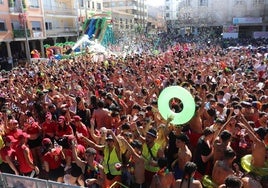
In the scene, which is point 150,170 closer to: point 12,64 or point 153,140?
point 153,140

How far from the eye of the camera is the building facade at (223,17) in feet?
112

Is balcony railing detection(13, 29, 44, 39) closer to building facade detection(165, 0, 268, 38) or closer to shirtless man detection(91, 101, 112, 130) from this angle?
building facade detection(165, 0, 268, 38)

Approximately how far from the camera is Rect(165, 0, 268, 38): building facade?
112ft

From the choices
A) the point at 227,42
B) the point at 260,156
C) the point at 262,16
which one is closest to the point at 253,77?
the point at 260,156

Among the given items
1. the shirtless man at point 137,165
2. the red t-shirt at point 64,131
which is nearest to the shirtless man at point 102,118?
the red t-shirt at point 64,131

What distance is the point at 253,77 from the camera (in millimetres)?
Answer: 8680

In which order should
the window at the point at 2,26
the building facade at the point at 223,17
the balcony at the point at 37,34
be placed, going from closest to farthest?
the window at the point at 2,26
the balcony at the point at 37,34
the building facade at the point at 223,17

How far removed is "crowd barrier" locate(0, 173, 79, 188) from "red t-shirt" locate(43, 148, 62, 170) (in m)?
0.73

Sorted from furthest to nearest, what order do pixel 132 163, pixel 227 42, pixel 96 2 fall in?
pixel 96 2
pixel 227 42
pixel 132 163

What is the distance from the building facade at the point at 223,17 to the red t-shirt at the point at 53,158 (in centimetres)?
3179

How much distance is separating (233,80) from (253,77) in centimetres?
63

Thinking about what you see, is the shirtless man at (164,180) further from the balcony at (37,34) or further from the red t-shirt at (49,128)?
the balcony at (37,34)

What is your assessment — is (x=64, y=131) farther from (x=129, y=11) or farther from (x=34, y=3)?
(x=129, y=11)

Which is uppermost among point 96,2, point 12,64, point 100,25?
point 96,2
